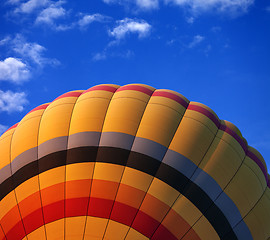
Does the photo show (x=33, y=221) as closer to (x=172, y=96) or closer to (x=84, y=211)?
(x=84, y=211)

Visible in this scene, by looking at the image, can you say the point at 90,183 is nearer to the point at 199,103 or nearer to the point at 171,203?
the point at 171,203

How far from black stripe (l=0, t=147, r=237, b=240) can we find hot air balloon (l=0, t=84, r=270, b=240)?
2cm

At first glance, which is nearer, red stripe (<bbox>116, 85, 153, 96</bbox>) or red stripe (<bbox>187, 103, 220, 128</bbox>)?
red stripe (<bbox>187, 103, 220, 128</bbox>)

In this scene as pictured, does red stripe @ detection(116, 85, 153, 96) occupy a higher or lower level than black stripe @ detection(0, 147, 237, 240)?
higher

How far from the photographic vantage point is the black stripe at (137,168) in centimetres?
643

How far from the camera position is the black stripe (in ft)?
21.1

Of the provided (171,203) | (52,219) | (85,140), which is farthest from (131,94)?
(52,219)

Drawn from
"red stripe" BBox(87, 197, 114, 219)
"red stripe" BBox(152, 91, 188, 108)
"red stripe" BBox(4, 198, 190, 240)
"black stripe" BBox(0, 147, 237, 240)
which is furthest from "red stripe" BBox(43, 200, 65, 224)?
"red stripe" BBox(152, 91, 188, 108)

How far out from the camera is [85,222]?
6.12 meters

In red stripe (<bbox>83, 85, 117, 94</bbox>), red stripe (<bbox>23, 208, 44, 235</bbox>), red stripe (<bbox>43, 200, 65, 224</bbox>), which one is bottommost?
red stripe (<bbox>23, 208, 44, 235</bbox>)

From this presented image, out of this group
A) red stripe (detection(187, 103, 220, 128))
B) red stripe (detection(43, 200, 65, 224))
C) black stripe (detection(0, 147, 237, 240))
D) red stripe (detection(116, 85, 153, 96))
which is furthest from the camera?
red stripe (detection(116, 85, 153, 96))

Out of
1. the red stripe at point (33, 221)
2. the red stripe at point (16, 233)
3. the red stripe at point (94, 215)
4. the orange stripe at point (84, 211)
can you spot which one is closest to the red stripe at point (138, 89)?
the orange stripe at point (84, 211)

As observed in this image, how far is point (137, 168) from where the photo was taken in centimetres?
648

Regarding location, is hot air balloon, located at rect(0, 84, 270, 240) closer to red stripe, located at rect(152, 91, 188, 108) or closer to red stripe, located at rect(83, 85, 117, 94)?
red stripe, located at rect(152, 91, 188, 108)
